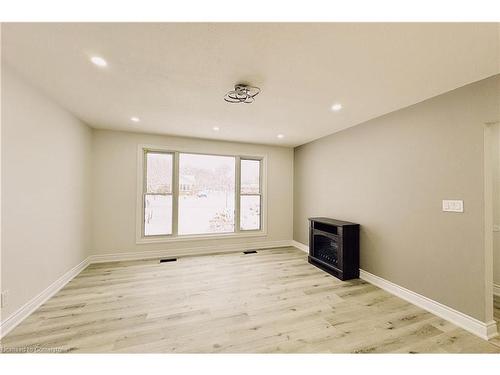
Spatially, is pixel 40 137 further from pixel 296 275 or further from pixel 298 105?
pixel 296 275

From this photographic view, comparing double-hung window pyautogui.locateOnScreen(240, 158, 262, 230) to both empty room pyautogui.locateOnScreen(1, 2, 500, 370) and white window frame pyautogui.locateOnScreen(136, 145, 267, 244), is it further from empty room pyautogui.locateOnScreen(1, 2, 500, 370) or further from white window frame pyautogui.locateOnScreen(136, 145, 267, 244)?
empty room pyautogui.locateOnScreen(1, 2, 500, 370)

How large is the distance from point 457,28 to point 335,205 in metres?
3.04

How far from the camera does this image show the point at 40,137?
7.96 ft

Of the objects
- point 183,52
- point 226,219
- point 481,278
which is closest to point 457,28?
point 183,52

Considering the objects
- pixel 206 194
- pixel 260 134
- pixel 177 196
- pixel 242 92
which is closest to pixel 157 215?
pixel 177 196

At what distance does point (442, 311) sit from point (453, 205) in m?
1.22

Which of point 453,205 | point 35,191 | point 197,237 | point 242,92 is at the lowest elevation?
point 197,237

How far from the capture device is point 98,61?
1.84 meters

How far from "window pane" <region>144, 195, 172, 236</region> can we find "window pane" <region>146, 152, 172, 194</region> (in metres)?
0.18

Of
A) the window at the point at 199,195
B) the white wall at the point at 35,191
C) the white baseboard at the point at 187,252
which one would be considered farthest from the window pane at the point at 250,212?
the white wall at the point at 35,191

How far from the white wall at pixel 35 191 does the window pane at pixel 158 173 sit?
4.02 ft

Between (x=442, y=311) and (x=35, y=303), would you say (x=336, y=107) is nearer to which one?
(x=442, y=311)

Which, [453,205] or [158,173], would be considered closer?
[453,205]
